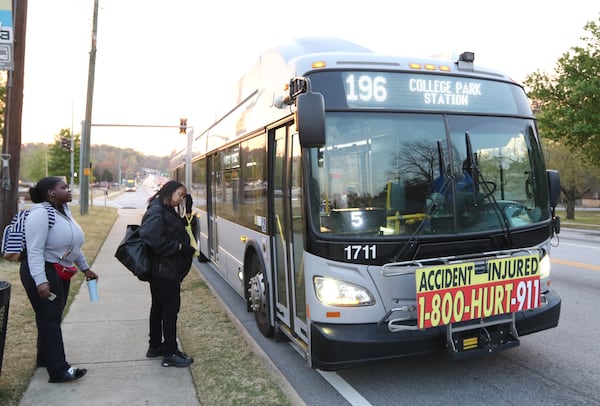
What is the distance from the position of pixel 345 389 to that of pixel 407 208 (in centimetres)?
161

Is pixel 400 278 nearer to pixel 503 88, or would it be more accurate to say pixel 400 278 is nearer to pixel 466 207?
pixel 466 207

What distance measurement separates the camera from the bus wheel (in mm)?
5412

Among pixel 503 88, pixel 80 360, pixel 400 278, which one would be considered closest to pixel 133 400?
pixel 80 360

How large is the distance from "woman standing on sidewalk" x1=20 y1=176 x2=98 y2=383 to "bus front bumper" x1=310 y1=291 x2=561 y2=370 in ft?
6.98

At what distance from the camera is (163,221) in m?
4.49

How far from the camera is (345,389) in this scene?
4277 mm

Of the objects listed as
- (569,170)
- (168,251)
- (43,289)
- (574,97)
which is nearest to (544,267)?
(168,251)

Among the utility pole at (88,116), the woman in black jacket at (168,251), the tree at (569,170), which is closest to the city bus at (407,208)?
the woman in black jacket at (168,251)

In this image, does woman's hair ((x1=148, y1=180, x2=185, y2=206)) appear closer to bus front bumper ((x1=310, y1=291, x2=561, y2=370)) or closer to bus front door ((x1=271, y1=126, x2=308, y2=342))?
bus front door ((x1=271, y1=126, x2=308, y2=342))

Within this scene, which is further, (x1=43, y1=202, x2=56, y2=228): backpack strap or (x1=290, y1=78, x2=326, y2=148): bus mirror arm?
(x1=43, y1=202, x2=56, y2=228): backpack strap

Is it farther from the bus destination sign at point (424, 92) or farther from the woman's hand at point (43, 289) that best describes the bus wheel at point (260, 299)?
the bus destination sign at point (424, 92)

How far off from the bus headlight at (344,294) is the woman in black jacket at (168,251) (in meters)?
1.42

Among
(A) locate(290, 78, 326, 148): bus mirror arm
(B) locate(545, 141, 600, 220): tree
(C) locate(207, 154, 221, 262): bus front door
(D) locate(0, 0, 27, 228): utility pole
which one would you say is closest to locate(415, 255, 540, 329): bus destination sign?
(A) locate(290, 78, 326, 148): bus mirror arm

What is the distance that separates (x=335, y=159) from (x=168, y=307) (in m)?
2.10
